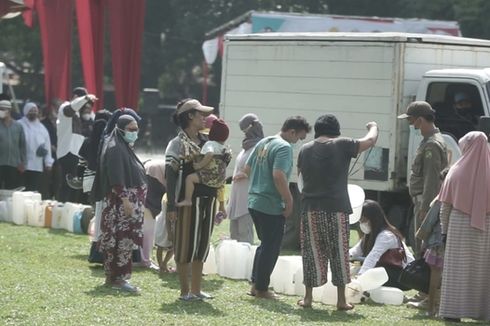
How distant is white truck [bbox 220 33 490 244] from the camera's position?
14578 millimetres

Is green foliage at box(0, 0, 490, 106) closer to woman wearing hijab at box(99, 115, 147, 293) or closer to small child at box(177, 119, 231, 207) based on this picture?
woman wearing hijab at box(99, 115, 147, 293)

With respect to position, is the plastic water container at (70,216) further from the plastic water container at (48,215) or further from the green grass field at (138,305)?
the green grass field at (138,305)

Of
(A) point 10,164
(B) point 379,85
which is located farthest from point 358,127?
(A) point 10,164

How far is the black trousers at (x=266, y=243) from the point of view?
1096 centimetres

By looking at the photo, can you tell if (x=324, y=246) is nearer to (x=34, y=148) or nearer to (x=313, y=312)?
(x=313, y=312)

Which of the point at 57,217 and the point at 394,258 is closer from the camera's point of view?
the point at 394,258

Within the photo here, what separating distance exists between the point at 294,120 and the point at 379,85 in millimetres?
4179

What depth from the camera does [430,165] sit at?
11.5 meters

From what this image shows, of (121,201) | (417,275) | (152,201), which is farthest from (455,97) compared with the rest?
(121,201)

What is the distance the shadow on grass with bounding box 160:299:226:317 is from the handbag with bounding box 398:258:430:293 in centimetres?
167

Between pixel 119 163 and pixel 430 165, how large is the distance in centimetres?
292

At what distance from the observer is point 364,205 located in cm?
1138

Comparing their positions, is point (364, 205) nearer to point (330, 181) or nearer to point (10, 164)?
point (330, 181)

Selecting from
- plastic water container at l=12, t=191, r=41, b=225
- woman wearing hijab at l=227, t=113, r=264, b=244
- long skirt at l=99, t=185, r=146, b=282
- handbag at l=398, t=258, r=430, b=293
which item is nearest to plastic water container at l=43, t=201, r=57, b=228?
plastic water container at l=12, t=191, r=41, b=225
